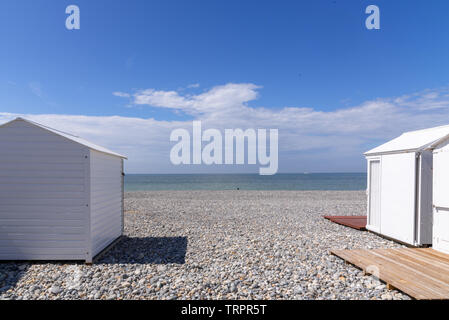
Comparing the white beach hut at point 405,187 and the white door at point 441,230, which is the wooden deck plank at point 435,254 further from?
the white beach hut at point 405,187

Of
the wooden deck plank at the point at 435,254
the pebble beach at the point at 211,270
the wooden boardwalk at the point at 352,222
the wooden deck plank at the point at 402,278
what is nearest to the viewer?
the wooden deck plank at the point at 402,278

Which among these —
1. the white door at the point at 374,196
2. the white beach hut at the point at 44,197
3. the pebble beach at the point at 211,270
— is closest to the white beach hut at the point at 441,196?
the pebble beach at the point at 211,270

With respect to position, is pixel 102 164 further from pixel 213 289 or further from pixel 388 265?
pixel 388 265

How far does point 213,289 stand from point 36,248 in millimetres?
4198

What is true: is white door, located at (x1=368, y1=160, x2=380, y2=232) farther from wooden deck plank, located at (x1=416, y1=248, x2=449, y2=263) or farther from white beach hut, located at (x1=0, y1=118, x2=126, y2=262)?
white beach hut, located at (x1=0, y1=118, x2=126, y2=262)

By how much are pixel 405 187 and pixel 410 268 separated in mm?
2912

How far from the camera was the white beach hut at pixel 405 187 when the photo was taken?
6926mm

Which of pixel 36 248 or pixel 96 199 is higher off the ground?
pixel 96 199

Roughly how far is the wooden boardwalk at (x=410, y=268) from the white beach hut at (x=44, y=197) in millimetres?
5921

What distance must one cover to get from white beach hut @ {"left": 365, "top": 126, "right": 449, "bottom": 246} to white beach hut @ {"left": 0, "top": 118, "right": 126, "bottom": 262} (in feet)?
26.7

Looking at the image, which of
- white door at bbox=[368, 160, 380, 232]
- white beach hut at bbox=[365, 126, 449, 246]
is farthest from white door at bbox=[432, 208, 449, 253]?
white door at bbox=[368, 160, 380, 232]

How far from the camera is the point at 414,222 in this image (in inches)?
275

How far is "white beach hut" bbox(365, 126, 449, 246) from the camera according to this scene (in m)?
6.93
